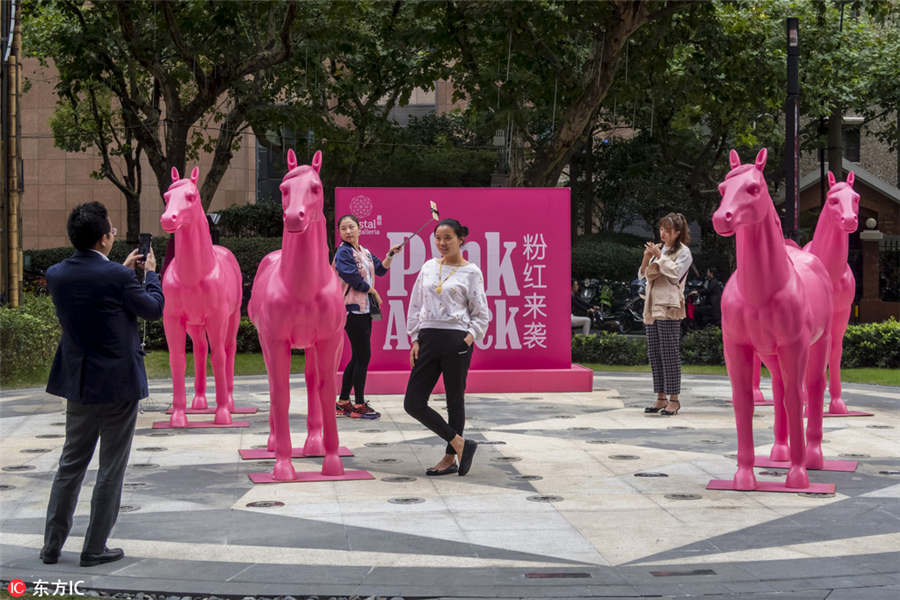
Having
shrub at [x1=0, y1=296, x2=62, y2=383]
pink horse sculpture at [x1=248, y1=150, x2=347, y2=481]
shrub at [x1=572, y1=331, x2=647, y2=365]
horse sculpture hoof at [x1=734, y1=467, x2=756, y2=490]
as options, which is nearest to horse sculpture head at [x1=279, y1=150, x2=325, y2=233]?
pink horse sculpture at [x1=248, y1=150, x2=347, y2=481]

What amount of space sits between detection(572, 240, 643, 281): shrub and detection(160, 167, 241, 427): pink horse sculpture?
56.6ft

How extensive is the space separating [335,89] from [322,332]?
16.9 m

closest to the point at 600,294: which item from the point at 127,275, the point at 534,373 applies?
the point at 534,373

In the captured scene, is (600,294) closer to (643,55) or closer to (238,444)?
(643,55)

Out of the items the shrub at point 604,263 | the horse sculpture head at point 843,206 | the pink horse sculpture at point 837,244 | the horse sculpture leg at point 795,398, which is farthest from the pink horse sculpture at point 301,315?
the shrub at point 604,263

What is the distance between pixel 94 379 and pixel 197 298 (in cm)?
477

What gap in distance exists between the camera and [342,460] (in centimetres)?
864

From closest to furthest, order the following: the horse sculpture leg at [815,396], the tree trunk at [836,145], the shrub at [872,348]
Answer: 1. the horse sculpture leg at [815,396]
2. the shrub at [872,348]
3. the tree trunk at [836,145]

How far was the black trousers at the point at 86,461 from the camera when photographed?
5.41 m

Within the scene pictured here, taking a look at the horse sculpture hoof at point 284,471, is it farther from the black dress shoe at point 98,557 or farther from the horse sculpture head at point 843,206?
the horse sculpture head at point 843,206

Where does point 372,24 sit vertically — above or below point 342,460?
above

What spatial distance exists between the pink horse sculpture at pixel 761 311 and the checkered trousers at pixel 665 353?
352 centimetres

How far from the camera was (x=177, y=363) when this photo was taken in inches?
409

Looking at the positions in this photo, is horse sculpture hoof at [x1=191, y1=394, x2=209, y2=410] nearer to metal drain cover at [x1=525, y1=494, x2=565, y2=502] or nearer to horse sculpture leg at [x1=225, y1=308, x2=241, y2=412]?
horse sculpture leg at [x1=225, y1=308, x2=241, y2=412]
